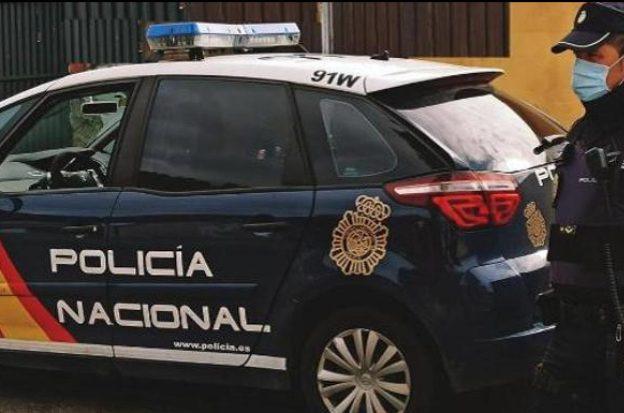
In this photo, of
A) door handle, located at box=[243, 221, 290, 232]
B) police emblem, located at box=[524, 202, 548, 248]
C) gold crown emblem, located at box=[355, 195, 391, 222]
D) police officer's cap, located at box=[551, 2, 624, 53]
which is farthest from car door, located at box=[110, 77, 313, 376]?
police officer's cap, located at box=[551, 2, 624, 53]

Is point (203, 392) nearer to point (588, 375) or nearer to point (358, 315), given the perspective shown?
point (358, 315)

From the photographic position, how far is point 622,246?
11.5ft

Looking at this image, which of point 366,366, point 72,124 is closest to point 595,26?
point 366,366

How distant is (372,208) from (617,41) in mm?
1098

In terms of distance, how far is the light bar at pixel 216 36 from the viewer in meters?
5.05

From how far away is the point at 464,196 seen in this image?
4.04 m

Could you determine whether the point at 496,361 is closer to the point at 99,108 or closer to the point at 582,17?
the point at 582,17

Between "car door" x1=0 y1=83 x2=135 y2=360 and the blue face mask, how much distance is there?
206 centimetres

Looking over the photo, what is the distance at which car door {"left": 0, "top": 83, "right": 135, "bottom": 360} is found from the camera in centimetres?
465

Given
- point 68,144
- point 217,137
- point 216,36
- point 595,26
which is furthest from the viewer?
point 68,144

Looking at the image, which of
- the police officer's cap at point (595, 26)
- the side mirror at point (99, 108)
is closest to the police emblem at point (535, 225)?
the police officer's cap at point (595, 26)

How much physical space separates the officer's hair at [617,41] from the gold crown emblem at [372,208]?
103 cm

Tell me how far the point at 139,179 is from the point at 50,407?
1217mm

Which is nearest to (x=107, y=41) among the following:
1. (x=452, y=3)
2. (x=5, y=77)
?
(x=5, y=77)
